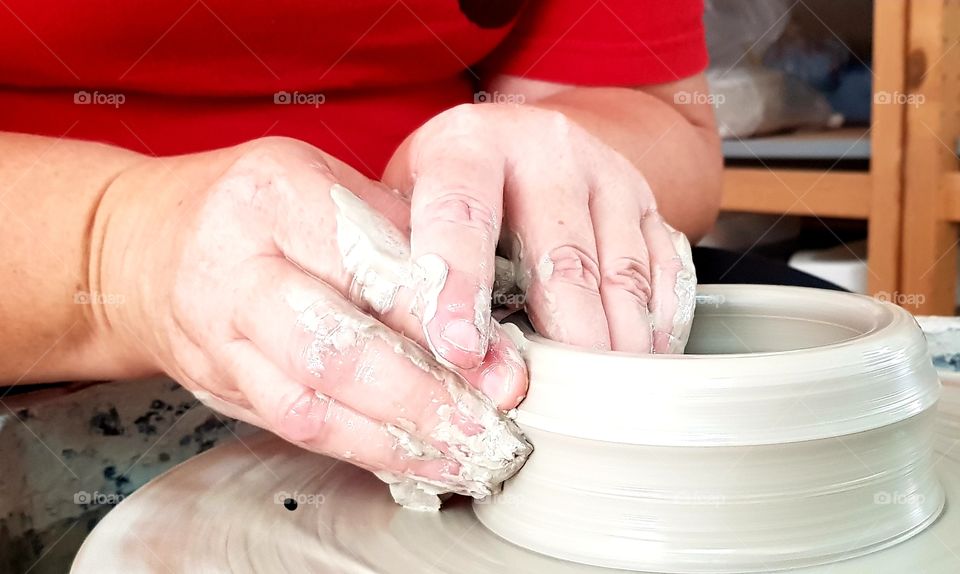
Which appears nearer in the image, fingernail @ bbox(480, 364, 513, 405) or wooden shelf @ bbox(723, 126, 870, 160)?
fingernail @ bbox(480, 364, 513, 405)

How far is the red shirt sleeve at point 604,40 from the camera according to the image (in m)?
1.06

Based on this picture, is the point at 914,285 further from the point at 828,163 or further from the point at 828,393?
the point at 828,393

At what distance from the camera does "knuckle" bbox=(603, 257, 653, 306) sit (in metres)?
0.61

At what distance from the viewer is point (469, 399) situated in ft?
1.80

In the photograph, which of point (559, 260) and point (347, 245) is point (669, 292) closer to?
point (559, 260)

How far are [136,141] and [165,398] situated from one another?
0.85 feet

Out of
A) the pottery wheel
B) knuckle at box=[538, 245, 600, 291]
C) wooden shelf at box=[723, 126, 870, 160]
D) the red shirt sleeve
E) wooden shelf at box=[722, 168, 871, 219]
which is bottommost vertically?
wooden shelf at box=[722, 168, 871, 219]

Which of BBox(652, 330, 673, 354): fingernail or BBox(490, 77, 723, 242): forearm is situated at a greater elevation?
BBox(490, 77, 723, 242): forearm

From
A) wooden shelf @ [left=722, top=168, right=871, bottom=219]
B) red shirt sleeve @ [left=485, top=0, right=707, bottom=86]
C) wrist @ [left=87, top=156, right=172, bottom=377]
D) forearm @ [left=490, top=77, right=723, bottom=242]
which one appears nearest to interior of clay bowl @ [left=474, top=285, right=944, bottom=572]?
wrist @ [left=87, top=156, right=172, bottom=377]

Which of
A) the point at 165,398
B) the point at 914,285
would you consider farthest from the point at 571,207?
the point at 914,285

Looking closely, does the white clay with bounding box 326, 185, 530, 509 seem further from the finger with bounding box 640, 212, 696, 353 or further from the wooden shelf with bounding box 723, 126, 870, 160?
the wooden shelf with bounding box 723, 126, 870, 160

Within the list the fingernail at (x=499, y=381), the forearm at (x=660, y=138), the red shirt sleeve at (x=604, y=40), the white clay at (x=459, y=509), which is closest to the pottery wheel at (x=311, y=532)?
the white clay at (x=459, y=509)

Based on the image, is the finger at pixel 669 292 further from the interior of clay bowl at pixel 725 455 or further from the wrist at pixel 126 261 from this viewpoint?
the wrist at pixel 126 261

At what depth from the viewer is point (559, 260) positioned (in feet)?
1.95
